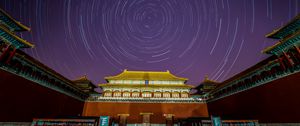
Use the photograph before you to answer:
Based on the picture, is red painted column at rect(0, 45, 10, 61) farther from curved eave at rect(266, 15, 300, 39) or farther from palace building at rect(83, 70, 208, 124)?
curved eave at rect(266, 15, 300, 39)

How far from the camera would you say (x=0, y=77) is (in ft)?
23.2

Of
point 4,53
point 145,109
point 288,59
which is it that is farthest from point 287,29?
point 4,53

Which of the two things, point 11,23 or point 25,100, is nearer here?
point 11,23

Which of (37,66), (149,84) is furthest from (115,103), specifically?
(37,66)

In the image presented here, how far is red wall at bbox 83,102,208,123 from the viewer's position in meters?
15.9

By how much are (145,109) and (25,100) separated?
1158 cm

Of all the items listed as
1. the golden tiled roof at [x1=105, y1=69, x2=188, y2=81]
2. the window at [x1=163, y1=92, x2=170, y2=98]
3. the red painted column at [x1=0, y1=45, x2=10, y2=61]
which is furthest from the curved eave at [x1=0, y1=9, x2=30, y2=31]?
the window at [x1=163, y1=92, x2=170, y2=98]

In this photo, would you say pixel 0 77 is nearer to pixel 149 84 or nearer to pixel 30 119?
pixel 30 119

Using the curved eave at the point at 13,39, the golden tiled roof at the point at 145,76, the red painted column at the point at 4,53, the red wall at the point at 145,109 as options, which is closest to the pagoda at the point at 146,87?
the golden tiled roof at the point at 145,76

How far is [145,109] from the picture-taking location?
16.5 m

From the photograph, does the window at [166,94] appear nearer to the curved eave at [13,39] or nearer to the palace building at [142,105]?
the palace building at [142,105]

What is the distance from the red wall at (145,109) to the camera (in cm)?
1590

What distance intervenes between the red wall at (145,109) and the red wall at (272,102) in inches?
238

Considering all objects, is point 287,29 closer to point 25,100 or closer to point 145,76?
point 25,100
